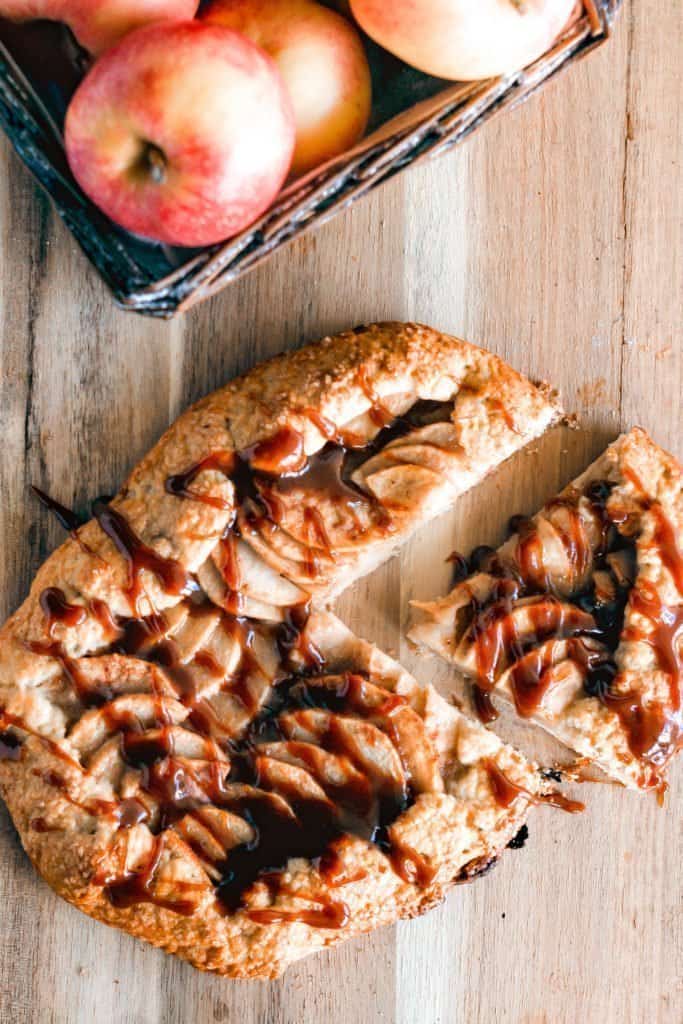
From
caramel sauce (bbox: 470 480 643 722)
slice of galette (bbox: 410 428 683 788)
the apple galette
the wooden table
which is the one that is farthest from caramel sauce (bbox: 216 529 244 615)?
caramel sauce (bbox: 470 480 643 722)

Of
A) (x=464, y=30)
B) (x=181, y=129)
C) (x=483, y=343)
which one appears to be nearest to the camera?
(x=181, y=129)

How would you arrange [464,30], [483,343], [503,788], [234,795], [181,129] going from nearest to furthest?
1. [181,129]
2. [464,30]
3. [234,795]
4. [503,788]
5. [483,343]

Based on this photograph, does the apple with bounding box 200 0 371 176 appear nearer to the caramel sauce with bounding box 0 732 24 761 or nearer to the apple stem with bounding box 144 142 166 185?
the apple stem with bounding box 144 142 166 185

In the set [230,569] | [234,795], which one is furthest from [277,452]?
[234,795]

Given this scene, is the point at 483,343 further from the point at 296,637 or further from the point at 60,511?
the point at 60,511

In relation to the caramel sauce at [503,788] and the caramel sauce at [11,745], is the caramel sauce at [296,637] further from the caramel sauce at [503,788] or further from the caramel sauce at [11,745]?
the caramel sauce at [11,745]

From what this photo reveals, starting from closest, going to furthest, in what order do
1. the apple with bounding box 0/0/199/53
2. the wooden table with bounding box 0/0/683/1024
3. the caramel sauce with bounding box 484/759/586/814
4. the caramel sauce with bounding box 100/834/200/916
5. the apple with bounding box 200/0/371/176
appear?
the apple with bounding box 0/0/199/53 → the apple with bounding box 200/0/371/176 → the caramel sauce with bounding box 100/834/200/916 → the caramel sauce with bounding box 484/759/586/814 → the wooden table with bounding box 0/0/683/1024

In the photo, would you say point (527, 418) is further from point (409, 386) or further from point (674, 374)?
point (674, 374)

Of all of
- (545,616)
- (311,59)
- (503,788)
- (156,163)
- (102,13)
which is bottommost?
(503,788)
